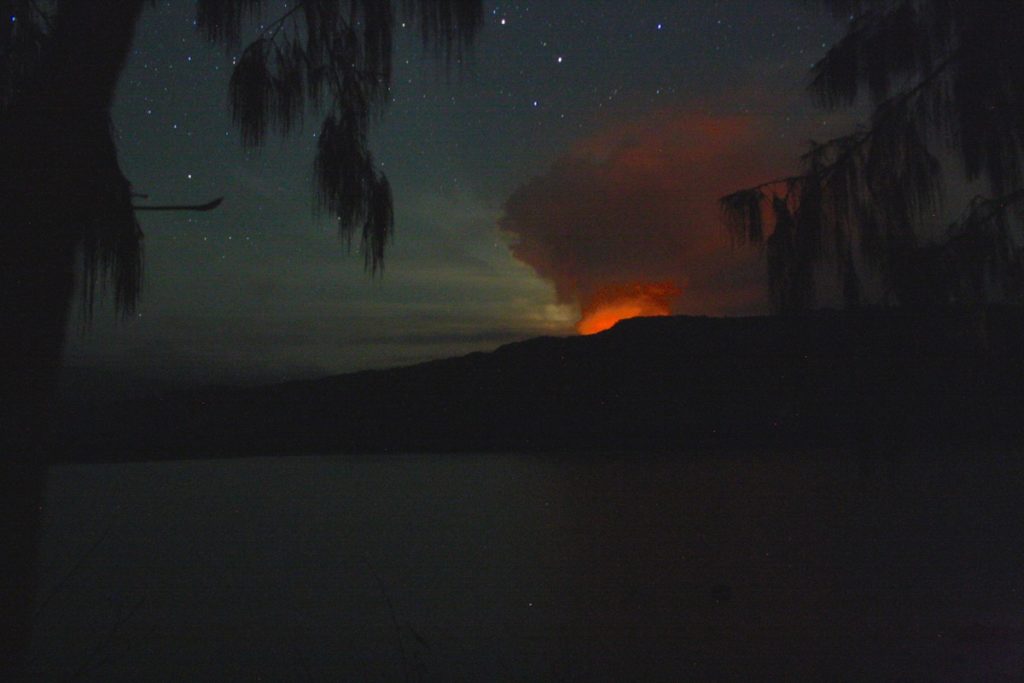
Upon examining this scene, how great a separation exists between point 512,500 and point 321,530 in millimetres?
1655

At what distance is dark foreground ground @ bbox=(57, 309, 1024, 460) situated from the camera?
8664mm

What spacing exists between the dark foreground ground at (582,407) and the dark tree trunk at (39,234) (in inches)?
177

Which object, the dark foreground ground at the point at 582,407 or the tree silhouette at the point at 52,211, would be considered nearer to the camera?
the tree silhouette at the point at 52,211

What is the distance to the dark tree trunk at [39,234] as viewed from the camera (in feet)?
4.87

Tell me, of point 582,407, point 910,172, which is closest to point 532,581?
point 910,172

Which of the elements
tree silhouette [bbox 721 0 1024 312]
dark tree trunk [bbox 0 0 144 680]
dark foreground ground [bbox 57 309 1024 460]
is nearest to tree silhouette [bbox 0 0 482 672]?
dark tree trunk [bbox 0 0 144 680]

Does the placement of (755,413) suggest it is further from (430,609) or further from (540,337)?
(430,609)

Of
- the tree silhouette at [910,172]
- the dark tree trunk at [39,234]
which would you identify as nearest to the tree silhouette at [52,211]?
the dark tree trunk at [39,234]

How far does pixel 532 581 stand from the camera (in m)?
3.71

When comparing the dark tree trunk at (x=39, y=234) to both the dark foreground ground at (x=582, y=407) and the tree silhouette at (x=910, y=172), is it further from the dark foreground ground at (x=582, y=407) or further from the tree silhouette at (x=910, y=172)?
the dark foreground ground at (x=582, y=407)

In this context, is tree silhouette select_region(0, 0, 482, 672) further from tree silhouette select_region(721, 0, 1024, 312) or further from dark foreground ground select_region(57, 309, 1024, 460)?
dark foreground ground select_region(57, 309, 1024, 460)

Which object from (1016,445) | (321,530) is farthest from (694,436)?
(321,530)

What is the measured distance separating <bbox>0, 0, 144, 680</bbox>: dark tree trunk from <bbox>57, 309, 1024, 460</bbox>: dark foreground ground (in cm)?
451

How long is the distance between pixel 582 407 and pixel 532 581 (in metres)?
9.56
